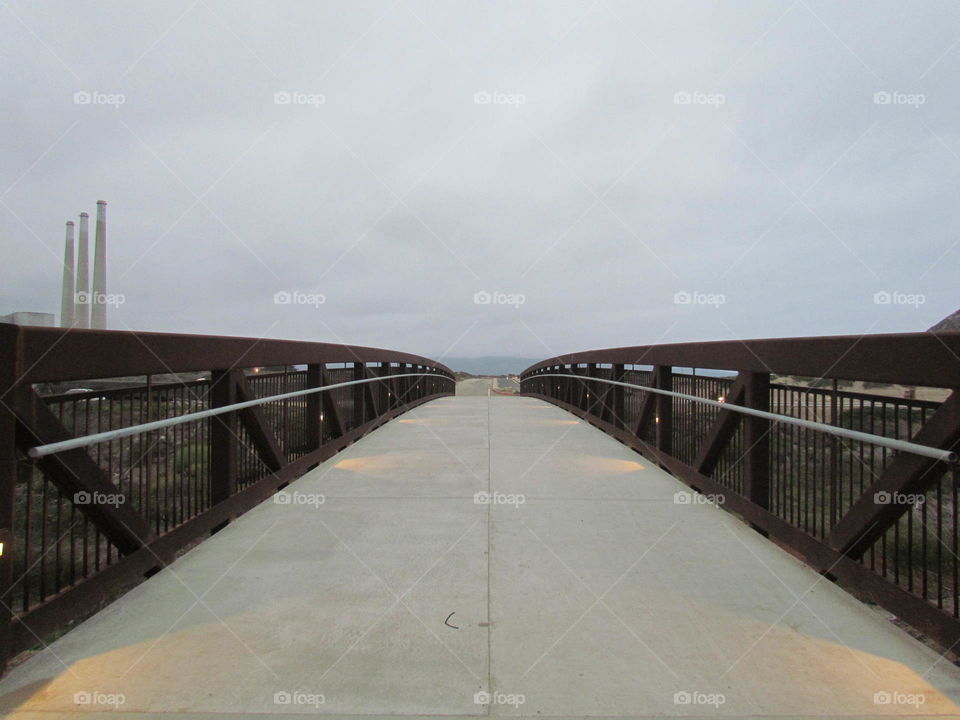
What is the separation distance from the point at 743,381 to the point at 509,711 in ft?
9.68

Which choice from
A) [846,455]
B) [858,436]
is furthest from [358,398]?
[858,436]

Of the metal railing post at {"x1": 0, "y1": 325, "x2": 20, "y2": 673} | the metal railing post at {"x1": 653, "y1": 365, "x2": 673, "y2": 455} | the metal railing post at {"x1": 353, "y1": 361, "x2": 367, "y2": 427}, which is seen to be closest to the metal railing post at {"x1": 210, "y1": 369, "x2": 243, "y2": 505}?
the metal railing post at {"x1": 0, "y1": 325, "x2": 20, "y2": 673}

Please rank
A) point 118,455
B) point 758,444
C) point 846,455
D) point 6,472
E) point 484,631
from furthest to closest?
point 758,444 < point 118,455 < point 846,455 < point 484,631 < point 6,472

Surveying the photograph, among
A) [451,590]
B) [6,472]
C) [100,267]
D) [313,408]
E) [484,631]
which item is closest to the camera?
[6,472]

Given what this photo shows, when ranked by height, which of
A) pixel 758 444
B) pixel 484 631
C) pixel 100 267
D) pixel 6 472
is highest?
pixel 100 267

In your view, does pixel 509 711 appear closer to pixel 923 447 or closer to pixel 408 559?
pixel 408 559

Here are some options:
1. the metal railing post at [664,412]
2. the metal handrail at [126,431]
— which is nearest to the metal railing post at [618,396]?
the metal railing post at [664,412]

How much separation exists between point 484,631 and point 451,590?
42cm

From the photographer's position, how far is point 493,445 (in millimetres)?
6984

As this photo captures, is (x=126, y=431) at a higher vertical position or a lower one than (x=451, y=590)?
higher

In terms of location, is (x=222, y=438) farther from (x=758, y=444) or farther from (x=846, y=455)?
(x=846, y=455)

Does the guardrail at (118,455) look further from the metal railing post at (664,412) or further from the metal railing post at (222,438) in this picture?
the metal railing post at (664,412)

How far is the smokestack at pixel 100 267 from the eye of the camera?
1662 inches

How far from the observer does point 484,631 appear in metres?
2.35
